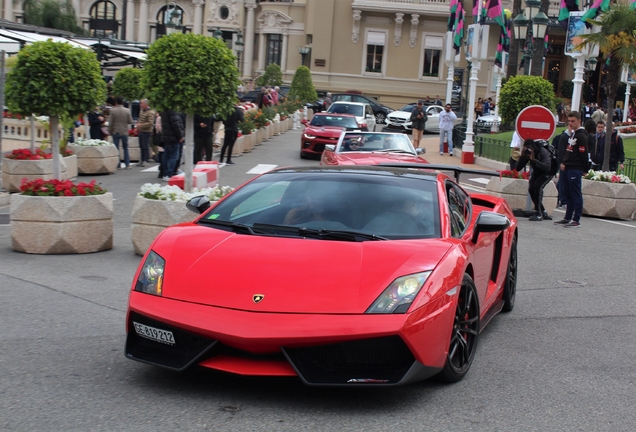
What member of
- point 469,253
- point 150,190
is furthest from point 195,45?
point 469,253

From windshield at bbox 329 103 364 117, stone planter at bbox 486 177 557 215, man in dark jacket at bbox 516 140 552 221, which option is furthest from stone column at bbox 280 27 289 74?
man in dark jacket at bbox 516 140 552 221

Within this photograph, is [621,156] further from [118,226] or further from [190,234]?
[190,234]

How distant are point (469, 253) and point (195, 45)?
25.6ft

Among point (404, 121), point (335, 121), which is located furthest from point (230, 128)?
point (404, 121)

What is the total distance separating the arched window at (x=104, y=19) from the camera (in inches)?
3056

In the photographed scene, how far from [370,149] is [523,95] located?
453 inches

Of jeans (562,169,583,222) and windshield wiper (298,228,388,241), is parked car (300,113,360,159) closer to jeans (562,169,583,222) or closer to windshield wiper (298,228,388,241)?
jeans (562,169,583,222)

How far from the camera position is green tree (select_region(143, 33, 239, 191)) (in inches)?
483

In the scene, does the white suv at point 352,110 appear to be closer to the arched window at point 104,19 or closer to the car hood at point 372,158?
the car hood at point 372,158

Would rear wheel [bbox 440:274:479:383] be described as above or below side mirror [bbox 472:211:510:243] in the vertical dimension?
below

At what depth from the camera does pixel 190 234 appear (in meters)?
5.52

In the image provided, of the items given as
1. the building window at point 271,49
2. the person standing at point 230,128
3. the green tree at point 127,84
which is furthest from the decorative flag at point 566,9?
the building window at point 271,49

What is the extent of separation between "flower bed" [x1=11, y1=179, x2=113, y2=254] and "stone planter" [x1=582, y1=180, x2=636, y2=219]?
11.2m

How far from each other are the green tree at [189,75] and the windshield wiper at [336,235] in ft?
22.7
